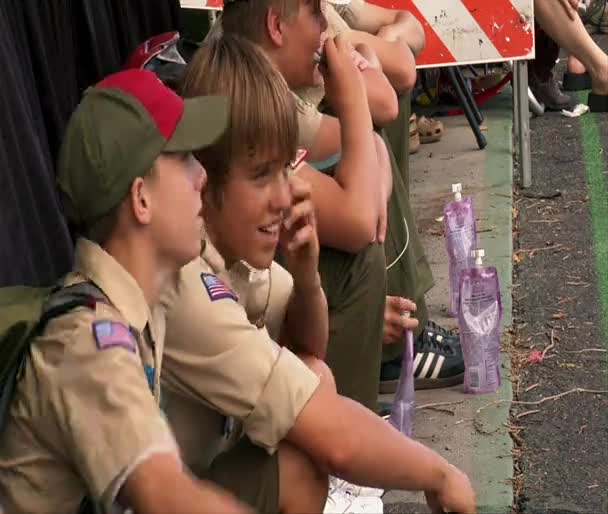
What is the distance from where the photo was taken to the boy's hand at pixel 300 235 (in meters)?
2.84

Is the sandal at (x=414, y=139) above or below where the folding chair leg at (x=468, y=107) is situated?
below

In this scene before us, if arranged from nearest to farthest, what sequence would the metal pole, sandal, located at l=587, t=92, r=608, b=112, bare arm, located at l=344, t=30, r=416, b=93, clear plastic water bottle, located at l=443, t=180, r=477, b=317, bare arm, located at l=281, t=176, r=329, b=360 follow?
1. bare arm, located at l=281, t=176, r=329, b=360
2. bare arm, located at l=344, t=30, r=416, b=93
3. clear plastic water bottle, located at l=443, t=180, r=477, b=317
4. the metal pole
5. sandal, located at l=587, t=92, r=608, b=112

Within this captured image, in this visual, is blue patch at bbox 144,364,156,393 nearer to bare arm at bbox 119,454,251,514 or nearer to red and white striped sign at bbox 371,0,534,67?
bare arm at bbox 119,454,251,514

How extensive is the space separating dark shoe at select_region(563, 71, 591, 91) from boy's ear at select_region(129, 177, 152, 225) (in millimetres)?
6182

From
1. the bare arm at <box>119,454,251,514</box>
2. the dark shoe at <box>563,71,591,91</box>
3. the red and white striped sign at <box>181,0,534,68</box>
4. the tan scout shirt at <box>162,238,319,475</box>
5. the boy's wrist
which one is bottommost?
the dark shoe at <box>563,71,591,91</box>

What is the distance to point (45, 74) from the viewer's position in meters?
3.61

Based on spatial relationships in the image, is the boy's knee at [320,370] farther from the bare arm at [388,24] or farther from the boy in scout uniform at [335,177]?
the bare arm at [388,24]

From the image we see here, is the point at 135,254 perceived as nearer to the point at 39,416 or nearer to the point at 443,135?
the point at 39,416

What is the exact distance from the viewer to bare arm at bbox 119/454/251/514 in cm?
203

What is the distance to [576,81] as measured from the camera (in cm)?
805

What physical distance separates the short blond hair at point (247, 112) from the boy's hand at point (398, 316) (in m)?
1.28

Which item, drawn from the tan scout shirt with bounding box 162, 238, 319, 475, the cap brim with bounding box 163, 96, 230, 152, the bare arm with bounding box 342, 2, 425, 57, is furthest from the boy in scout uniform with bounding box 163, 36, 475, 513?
the bare arm with bounding box 342, 2, 425, 57

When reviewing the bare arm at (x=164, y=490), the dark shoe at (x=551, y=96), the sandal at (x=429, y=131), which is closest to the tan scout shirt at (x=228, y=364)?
the bare arm at (x=164, y=490)

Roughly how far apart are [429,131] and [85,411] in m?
5.27
